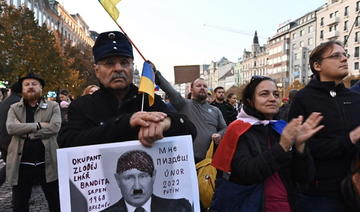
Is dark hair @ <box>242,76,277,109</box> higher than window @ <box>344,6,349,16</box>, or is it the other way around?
window @ <box>344,6,349,16</box>

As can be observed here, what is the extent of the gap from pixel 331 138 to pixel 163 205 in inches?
53.6

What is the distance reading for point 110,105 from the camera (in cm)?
200

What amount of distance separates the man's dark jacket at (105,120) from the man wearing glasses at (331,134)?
1069 millimetres

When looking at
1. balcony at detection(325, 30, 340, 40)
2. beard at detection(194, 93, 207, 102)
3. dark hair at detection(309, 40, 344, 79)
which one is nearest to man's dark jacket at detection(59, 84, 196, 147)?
dark hair at detection(309, 40, 344, 79)

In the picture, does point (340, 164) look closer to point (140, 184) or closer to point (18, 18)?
point (140, 184)

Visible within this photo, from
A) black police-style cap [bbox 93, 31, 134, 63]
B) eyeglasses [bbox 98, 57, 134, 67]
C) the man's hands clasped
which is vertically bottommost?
the man's hands clasped

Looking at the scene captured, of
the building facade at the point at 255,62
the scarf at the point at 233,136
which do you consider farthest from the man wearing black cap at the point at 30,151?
the building facade at the point at 255,62

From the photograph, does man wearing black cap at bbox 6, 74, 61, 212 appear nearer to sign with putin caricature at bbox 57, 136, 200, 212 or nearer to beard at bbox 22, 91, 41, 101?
beard at bbox 22, 91, 41, 101

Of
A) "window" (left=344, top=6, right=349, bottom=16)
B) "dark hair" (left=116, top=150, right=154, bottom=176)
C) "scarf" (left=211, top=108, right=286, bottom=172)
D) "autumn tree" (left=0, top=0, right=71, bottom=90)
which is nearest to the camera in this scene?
"dark hair" (left=116, top=150, right=154, bottom=176)

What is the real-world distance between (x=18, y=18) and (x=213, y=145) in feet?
82.0

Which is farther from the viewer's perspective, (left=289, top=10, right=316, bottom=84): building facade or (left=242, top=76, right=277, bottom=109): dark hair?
(left=289, top=10, right=316, bottom=84): building facade

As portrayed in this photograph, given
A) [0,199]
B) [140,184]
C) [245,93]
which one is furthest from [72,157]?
[0,199]

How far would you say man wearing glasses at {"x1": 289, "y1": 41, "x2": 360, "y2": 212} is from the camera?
253 centimetres

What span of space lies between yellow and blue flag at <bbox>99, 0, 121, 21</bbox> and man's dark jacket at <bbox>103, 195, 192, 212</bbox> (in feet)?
3.03
